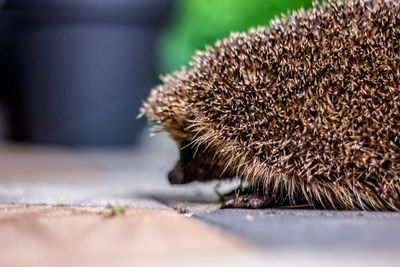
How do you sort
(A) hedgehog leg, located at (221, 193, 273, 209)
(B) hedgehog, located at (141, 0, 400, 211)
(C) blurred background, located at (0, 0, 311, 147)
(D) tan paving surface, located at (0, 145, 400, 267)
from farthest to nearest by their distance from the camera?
(C) blurred background, located at (0, 0, 311, 147) → (A) hedgehog leg, located at (221, 193, 273, 209) → (B) hedgehog, located at (141, 0, 400, 211) → (D) tan paving surface, located at (0, 145, 400, 267)

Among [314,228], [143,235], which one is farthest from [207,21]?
[143,235]

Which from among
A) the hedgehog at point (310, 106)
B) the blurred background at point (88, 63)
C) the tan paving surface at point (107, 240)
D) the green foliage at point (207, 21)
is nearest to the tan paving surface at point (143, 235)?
the tan paving surface at point (107, 240)

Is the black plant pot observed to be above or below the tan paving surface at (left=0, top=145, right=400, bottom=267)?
above

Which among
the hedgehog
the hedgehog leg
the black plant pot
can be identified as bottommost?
the hedgehog leg

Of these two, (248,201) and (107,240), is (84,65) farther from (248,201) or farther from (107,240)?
(107,240)

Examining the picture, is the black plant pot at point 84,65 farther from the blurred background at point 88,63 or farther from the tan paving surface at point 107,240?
the tan paving surface at point 107,240

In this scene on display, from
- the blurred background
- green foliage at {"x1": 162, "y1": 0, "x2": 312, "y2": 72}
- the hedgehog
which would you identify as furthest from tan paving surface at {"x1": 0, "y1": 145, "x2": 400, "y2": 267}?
the blurred background

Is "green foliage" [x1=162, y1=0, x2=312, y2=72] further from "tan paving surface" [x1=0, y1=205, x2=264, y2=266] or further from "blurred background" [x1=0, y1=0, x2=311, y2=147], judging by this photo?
"tan paving surface" [x1=0, y1=205, x2=264, y2=266]
